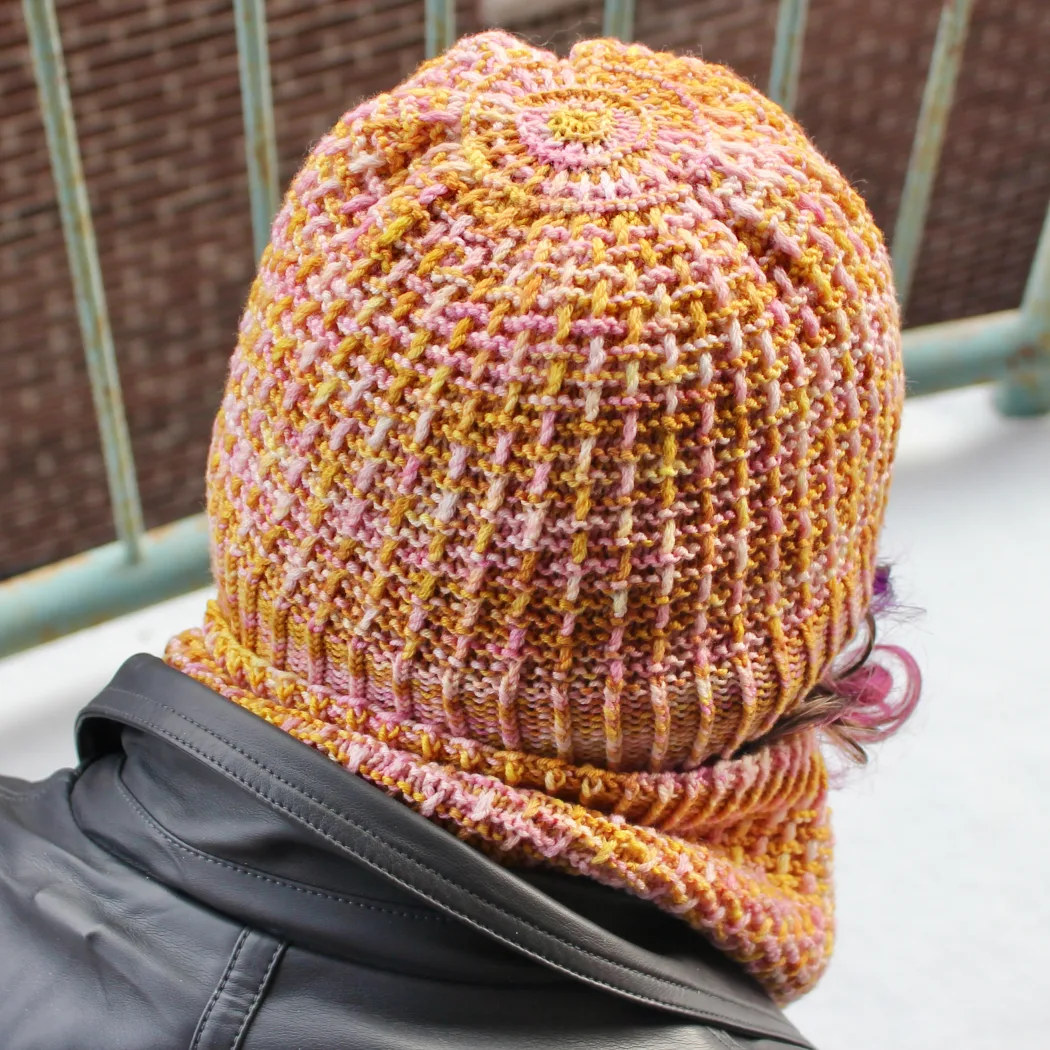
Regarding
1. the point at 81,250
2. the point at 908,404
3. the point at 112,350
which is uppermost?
the point at 81,250

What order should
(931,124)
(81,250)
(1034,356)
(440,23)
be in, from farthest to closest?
(1034,356) → (931,124) → (440,23) → (81,250)

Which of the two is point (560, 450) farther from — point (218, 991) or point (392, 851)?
point (218, 991)

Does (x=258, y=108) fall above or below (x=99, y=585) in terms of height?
above

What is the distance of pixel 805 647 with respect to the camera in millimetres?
841

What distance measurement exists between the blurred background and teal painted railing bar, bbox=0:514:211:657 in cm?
6

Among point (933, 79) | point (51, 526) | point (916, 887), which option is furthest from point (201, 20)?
point (916, 887)

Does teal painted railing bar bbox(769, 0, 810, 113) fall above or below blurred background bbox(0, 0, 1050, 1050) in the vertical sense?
above

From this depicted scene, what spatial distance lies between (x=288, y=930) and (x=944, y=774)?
101cm

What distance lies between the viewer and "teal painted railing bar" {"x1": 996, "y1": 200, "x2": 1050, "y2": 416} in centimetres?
190

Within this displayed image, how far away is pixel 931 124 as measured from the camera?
169 cm

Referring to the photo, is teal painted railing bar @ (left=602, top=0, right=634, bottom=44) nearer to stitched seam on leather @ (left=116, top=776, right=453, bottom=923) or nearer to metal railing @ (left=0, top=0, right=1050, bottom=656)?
metal railing @ (left=0, top=0, right=1050, bottom=656)

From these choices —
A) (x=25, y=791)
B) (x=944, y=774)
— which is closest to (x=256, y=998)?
(x=25, y=791)

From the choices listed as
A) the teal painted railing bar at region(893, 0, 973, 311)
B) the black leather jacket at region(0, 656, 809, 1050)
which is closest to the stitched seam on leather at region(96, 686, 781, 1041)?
the black leather jacket at region(0, 656, 809, 1050)

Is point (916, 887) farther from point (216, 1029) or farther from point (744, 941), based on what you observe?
point (216, 1029)
